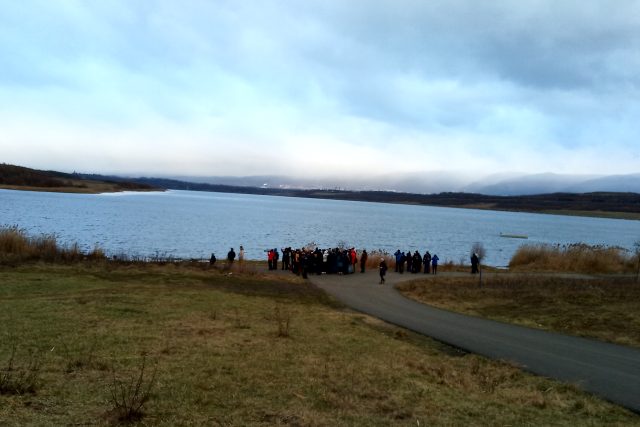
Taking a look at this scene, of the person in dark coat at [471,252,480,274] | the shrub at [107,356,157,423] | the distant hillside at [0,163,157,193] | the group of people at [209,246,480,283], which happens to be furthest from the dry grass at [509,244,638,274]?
the distant hillside at [0,163,157,193]

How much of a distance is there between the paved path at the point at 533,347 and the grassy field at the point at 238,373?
69 centimetres

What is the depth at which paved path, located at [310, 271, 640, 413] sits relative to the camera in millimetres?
9261

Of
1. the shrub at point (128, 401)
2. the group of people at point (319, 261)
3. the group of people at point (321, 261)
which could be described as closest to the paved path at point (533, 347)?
the shrub at point (128, 401)

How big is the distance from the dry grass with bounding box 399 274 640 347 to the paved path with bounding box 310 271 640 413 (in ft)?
3.42

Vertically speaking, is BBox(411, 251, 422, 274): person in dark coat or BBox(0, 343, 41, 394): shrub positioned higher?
BBox(0, 343, 41, 394): shrub

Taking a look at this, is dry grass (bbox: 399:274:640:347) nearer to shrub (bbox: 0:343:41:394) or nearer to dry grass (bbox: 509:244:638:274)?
dry grass (bbox: 509:244:638:274)

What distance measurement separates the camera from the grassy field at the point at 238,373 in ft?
21.2

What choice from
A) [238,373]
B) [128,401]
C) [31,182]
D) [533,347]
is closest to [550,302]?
[533,347]

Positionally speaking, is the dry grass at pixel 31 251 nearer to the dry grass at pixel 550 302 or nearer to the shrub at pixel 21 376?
the dry grass at pixel 550 302

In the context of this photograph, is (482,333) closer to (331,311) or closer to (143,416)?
(331,311)

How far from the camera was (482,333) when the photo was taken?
13.6m

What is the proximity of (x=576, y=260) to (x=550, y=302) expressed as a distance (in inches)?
676

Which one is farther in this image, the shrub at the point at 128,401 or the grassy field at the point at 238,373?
the grassy field at the point at 238,373

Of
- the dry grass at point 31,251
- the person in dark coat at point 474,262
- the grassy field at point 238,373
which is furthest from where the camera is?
the person in dark coat at point 474,262
